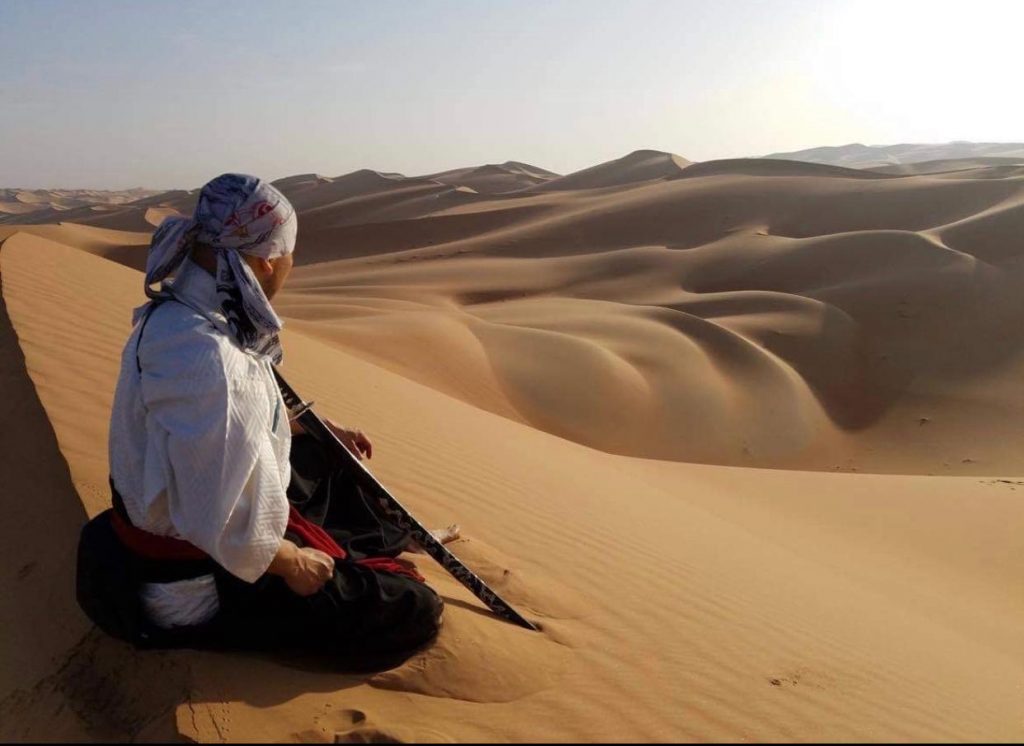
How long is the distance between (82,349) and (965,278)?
16803 mm

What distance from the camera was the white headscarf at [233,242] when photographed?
230 centimetres

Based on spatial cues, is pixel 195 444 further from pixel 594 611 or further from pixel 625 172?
pixel 625 172

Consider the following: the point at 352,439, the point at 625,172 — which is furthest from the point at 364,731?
the point at 625,172

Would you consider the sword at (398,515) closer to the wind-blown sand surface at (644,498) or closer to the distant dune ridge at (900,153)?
the wind-blown sand surface at (644,498)

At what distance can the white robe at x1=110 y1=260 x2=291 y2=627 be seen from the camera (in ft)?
6.88

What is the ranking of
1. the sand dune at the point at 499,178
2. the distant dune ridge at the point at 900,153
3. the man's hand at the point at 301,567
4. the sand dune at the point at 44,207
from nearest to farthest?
the man's hand at the point at 301,567
the sand dune at the point at 44,207
the sand dune at the point at 499,178
the distant dune ridge at the point at 900,153

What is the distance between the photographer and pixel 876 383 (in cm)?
1373

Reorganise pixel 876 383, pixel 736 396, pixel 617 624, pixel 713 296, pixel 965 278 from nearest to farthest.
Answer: pixel 617 624 → pixel 736 396 → pixel 876 383 → pixel 965 278 → pixel 713 296

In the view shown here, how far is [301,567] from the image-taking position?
2336 mm

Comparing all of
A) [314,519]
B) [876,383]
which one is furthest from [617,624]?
[876,383]

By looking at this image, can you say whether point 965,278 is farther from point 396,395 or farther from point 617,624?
point 617,624

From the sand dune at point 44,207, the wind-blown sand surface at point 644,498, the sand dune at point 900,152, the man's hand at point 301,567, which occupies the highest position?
the sand dune at point 900,152

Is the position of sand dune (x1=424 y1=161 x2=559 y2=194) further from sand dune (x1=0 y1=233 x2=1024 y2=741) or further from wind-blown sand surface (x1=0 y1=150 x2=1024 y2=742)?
sand dune (x1=0 y1=233 x2=1024 y2=741)

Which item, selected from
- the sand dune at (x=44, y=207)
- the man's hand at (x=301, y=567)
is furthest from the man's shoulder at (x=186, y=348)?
the sand dune at (x=44, y=207)
